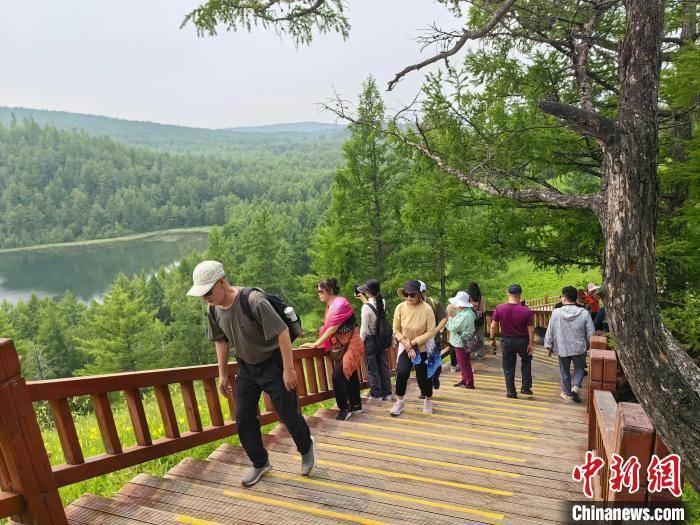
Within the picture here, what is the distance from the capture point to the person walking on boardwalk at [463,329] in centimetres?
692

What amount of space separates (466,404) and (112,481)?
4.21 meters

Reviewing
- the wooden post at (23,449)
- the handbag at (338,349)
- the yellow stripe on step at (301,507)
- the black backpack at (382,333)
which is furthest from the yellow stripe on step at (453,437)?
the wooden post at (23,449)

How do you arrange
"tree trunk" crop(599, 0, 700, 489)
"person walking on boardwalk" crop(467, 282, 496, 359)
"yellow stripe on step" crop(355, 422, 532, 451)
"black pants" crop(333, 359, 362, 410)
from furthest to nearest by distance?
"person walking on boardwalk" crop(467, 282, 496, 359), "black pants" crop(333, 359, 362, 410), "yellow stripe on step" crop(355, 422, 532, 451), "tree trunk" crop(599, 0, 700, 489)

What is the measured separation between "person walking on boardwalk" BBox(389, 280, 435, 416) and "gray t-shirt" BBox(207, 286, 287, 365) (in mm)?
2228

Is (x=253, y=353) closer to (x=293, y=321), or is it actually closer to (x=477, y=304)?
(x=293, y=321)

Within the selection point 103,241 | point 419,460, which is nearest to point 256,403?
point 419,460

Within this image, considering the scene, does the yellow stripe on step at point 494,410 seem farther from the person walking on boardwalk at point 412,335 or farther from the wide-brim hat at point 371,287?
the wide-brim hat at point 371,287

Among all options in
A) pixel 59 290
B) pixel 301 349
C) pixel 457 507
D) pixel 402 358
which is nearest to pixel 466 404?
pixel 402 358

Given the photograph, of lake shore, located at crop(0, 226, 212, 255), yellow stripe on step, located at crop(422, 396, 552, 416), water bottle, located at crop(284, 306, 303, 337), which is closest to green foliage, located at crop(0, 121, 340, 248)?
lake shore, located at crop(0, 226, 212, 255)

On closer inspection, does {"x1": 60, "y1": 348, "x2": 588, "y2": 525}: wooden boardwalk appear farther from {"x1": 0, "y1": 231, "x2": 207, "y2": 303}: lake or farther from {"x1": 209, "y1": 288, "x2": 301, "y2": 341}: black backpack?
{"x1": 0, "y1": 231, "x2": 207, "y2": 303}: lake

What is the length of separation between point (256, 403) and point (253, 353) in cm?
51

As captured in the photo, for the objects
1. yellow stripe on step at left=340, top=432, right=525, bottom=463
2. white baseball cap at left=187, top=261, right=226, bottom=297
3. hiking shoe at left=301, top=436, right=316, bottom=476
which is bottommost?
yellow stripe on step at left=340, top=432, right=525, bottom=463

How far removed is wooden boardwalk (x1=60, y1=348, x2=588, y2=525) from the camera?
9.98 ft

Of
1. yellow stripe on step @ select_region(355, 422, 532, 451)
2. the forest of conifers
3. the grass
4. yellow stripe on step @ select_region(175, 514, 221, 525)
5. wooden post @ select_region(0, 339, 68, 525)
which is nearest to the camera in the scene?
wooden post @ select_region(0, 339, 68, 525)
